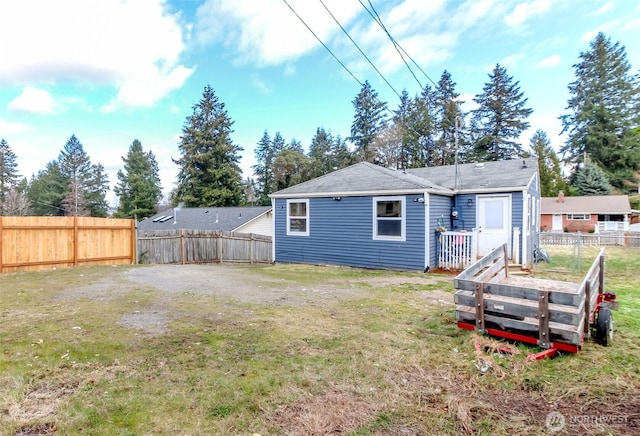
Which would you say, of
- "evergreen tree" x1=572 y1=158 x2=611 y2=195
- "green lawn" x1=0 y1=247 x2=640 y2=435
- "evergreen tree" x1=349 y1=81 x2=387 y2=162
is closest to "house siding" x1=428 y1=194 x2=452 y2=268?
"green lawn" x1=0 y1=247 x2=640 y2=435

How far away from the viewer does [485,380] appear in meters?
3.24

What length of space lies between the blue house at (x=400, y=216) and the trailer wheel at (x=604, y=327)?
609 cm

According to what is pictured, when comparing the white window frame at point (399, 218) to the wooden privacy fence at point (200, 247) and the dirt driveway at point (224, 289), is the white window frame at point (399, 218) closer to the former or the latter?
the dirt driveway at point (224, 289)

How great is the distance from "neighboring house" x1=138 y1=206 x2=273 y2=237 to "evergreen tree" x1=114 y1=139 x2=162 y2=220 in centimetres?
1568

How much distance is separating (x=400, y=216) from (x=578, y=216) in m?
29.2

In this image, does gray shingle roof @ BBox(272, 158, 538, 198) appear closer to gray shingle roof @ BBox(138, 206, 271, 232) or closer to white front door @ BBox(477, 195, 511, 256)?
white front door @ BBox(477, 195, 511, 256)

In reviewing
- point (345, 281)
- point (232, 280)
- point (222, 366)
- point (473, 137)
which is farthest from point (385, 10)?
point (473, 137)

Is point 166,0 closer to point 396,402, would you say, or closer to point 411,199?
point 411,199

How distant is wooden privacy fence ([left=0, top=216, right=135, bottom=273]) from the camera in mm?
8953

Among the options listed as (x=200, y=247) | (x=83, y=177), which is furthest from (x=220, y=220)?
(x=83, y=177)

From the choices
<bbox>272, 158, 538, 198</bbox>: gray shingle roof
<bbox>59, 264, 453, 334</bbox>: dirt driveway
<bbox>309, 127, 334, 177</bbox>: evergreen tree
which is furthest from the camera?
<bbox>309, 127, 334, 177</bbox>: evergreen tree

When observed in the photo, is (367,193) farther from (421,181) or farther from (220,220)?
(220,220)

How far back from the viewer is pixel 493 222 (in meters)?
11.2

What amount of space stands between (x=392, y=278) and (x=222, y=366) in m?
6.37
